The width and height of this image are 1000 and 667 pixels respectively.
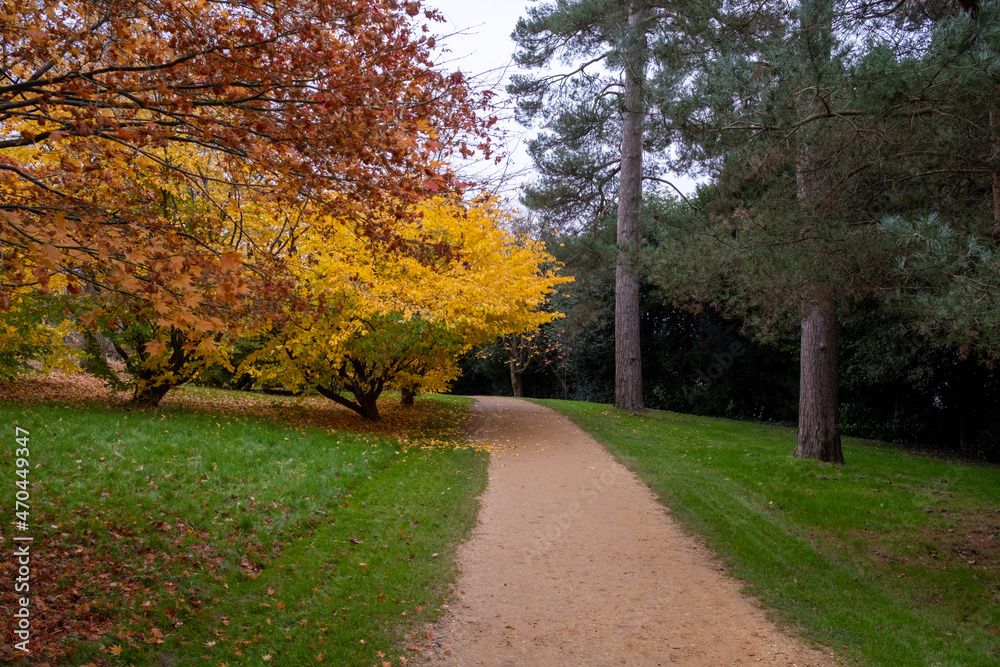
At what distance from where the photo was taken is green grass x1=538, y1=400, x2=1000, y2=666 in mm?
4359

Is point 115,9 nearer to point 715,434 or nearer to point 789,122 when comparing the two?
point 789,122

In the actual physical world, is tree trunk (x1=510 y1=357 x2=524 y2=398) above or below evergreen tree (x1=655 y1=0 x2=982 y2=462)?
below

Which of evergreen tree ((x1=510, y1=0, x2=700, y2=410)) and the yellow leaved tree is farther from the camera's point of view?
evergreen tree ((x1=510, y1=0, x2=700, y2=410))

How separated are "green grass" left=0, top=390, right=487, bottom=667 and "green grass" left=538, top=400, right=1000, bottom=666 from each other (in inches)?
107

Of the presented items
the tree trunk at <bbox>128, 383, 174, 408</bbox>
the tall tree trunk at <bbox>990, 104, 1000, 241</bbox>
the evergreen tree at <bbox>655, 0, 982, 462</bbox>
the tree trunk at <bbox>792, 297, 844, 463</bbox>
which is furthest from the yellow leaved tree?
the tall tree trunk at <bbox>990, 104, 1000, 241</bbox>

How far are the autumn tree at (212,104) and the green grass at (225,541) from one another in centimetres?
200

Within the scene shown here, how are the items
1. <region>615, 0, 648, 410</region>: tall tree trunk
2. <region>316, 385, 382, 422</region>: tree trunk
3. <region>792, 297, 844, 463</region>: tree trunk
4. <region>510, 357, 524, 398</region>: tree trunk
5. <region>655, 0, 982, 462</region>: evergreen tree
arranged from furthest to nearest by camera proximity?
<region>510, 357, 524, 398</region>: tree trunk, <region>615, 0, 648, 410</region>: tall tree trunk, <region>316, 385, 382, 422</region>: tree trunk, <region>792, 297, 844, 463</region>: tree trunk, <region>655, 0, 982, 462</region>: evergreen tree

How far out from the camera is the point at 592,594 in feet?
16.1

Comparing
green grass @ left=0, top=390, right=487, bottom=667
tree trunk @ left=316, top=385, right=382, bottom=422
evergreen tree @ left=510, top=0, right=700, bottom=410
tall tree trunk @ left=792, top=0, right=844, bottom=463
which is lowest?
green grass @ left=0, top=390, right=487, bottom=667

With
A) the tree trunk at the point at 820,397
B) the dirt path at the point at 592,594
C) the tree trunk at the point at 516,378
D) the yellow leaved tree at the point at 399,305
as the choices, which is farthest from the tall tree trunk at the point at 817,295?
the tree trunk at the point at 516,378

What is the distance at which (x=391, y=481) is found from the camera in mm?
7684

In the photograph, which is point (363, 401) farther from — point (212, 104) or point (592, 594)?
point (212, 104)

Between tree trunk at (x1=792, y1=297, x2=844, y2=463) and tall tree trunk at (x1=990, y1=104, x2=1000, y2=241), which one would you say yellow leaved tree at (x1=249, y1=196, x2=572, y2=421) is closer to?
tree trunk at (x1=792, y1=297, x2=844, y2=463)

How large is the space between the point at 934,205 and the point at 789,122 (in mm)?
1649
